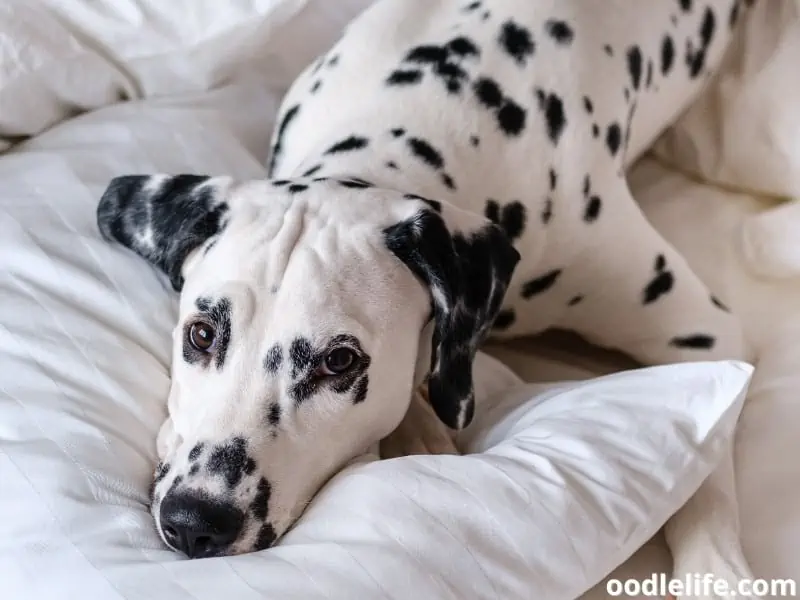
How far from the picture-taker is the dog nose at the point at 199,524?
3.54ft

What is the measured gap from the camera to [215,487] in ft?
3.63

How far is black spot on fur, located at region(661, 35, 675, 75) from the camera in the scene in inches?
77.0

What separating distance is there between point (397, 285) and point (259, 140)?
2.58 ft

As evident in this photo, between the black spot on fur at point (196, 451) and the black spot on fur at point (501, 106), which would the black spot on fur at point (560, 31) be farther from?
the black spot on fur at point (196, 451)

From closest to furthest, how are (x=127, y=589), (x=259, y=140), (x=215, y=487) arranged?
(x=127, y=589) → (x=215, y=487) → (x=259, y=140)

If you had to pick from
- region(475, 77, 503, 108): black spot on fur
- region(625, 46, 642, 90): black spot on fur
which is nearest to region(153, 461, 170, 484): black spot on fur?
region(475, 77, 503, 108): black spot on fur

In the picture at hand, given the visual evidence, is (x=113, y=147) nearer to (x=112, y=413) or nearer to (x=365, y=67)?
(x=365, y=67)

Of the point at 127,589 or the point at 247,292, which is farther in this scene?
the point at 247,292

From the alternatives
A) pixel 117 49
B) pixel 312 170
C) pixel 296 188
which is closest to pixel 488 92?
pixel 312 170

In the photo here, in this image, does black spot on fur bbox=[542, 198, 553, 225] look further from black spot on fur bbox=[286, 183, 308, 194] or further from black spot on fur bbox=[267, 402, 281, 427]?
black spot on fur bbox=[267, 402, 281, 427]

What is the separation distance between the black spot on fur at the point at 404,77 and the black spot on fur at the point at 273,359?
0.66m

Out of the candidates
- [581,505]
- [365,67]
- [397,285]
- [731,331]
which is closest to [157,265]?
[397,285]

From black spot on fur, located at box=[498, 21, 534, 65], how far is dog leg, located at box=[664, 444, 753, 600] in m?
0.81

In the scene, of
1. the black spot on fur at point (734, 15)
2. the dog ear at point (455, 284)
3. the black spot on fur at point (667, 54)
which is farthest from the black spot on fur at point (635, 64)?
the dog ear at point (455, 284)
